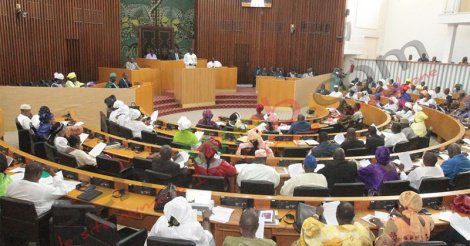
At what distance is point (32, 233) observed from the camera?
3816mm

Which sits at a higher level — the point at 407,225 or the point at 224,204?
the point at 407,225

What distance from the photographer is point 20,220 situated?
3793mm

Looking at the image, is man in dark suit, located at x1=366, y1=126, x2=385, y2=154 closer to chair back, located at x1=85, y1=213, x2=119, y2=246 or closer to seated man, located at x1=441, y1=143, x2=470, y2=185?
seated man, located at x1=441, y1=143, x2=470, y2=185

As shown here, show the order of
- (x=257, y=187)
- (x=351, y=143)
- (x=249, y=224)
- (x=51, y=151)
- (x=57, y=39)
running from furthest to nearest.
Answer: (x=57, y=39) < (x=351, y=143) < (x=51, y=151) < (x=257, y=187) < (x=249, y=224)

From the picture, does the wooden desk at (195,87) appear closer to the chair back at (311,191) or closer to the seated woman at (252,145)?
the seated woman at (252,145)

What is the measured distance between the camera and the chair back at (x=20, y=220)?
369 cm

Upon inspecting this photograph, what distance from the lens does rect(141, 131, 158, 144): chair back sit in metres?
7.08

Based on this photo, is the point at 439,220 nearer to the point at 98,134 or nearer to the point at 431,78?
the point at 98,134

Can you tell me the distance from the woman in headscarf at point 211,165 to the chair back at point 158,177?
0.51 meters

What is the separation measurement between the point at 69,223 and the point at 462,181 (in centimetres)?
502

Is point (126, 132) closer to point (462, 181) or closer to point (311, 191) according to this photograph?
point (311, 191)

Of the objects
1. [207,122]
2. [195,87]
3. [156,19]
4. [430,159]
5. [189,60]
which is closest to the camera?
[430,159]

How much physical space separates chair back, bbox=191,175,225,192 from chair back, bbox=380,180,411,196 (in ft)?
6.60

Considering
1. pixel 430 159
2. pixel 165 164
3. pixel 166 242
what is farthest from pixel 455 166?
pixel 166 242
